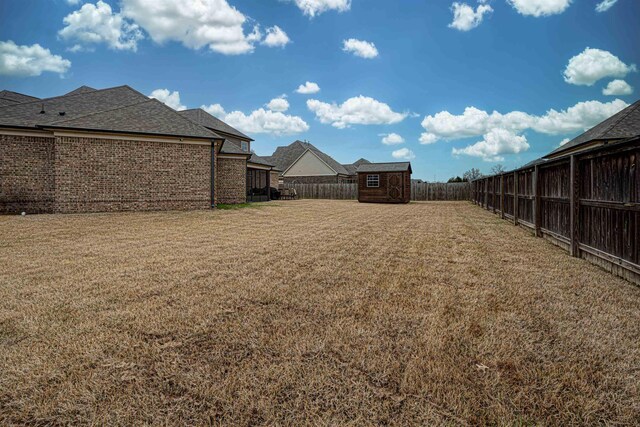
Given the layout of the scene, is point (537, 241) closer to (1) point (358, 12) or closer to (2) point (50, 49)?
A: (1) point (358, 12)

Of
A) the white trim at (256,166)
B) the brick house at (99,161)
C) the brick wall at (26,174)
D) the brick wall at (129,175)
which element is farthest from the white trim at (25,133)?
the white trim at (256,166)

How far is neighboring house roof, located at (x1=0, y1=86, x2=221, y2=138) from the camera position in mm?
13087

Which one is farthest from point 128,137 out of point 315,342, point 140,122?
point 315,342

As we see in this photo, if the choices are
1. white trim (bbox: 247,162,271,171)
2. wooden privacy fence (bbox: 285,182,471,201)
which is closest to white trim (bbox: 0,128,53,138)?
white trim (bbox: 247,162,271,171)

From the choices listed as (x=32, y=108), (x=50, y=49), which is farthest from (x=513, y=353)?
(x=50, y=49)

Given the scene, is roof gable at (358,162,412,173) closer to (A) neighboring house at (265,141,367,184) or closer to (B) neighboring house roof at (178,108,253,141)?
(B) neighboring house roof at (178,108,253,141)

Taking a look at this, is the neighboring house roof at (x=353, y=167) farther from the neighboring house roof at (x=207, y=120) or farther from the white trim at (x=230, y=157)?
the white trim at (x=230, y=157)

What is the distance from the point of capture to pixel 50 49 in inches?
645

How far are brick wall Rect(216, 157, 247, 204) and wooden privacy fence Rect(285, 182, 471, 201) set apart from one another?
14.5 metres

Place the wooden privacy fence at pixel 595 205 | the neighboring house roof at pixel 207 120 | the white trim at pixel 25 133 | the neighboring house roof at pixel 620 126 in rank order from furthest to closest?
the neighboring house roof at pixel 207 120
the neighboring house roof at pixel 620 126
the white trim at pixel 25 133
the wooden privacy fence at pixel 595 205

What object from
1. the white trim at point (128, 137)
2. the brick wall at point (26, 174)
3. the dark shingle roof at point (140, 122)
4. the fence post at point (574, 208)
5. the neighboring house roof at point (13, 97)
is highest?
the neighboring house roof at point (13, 97)

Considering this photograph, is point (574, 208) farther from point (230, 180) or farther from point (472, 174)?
point (472, 174)

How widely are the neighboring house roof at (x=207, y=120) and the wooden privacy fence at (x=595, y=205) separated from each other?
21382mm

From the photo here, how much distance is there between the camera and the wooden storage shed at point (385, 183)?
81.8 feet
